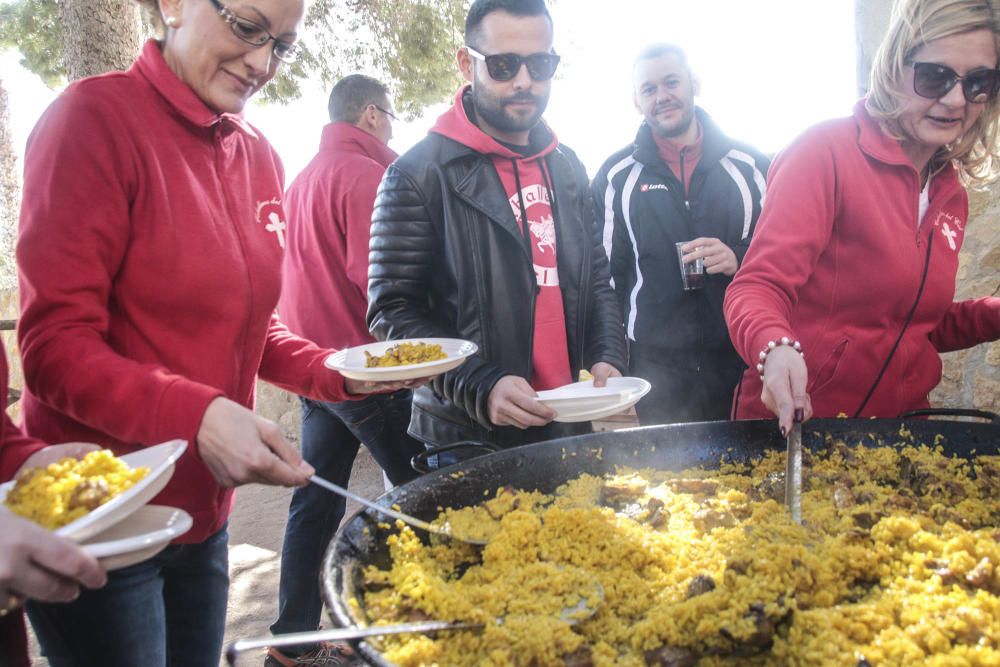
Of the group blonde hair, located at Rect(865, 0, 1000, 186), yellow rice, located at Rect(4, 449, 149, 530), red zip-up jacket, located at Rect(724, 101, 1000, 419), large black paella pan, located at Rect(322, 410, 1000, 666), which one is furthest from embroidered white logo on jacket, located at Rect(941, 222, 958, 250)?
yellow rice, located at Rect(4, 449, 149, 530)

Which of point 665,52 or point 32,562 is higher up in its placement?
point 665,52

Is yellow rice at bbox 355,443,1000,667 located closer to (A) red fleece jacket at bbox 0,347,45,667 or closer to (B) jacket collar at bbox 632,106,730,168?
(A) red fleece jacket at bbox 0,347,45,667

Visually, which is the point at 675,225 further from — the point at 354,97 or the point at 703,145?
the point at 354,97

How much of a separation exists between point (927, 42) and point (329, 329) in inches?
108

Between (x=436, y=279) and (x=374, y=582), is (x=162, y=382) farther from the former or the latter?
(x=436, y=279)

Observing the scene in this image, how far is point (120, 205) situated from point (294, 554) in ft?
6.88

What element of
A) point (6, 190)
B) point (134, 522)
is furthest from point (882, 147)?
point (6, 190)

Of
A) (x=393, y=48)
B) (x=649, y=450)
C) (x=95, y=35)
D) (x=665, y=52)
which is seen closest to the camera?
(x=649, y=450)

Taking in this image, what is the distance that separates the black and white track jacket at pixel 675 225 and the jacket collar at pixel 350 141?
4.26ft

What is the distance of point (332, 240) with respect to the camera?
3334mm

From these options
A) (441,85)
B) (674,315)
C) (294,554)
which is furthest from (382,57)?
(294,554)

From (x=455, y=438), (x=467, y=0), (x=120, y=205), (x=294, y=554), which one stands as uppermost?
(x=467, y=0)

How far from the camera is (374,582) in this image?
4.38 ft

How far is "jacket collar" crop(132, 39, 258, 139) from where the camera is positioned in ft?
5.20
